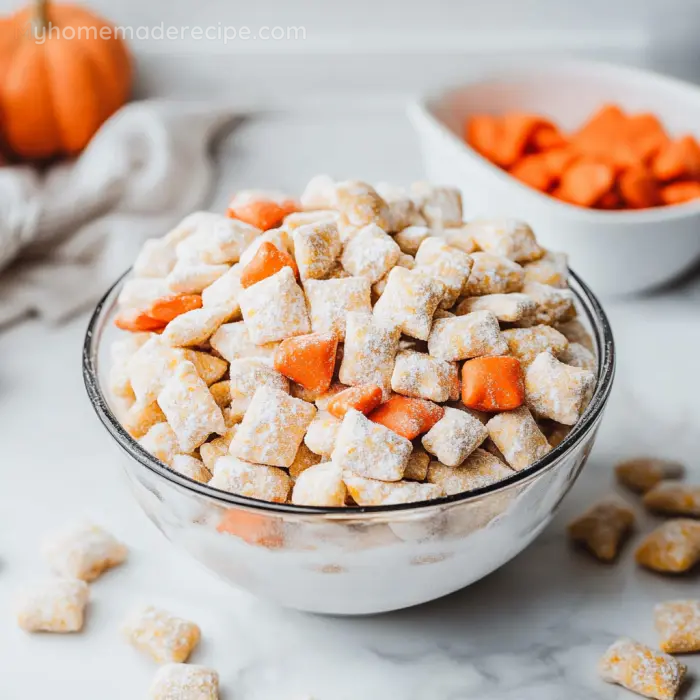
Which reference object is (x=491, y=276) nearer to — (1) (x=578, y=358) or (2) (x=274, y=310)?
(1) (x=578, y=358)

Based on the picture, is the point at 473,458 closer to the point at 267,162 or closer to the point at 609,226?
the point at 609,226

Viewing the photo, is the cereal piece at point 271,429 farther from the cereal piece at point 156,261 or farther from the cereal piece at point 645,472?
the cereal piece at point 645,472

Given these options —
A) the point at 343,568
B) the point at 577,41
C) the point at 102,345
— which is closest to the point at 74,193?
the point at 102,345

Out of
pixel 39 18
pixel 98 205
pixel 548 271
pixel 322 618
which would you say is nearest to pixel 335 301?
pixel 548 271

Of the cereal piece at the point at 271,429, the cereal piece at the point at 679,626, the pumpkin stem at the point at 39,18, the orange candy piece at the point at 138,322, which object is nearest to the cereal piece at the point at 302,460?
the cereal piece at the point at 271,429

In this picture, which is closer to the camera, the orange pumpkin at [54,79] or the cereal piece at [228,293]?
the cereal piece at [228,293]
